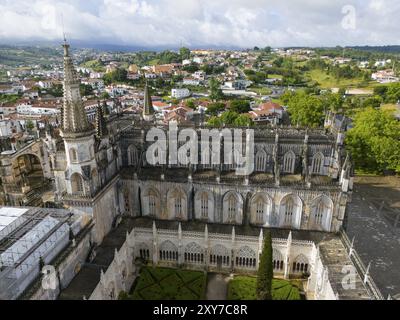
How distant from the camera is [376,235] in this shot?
1796 inches

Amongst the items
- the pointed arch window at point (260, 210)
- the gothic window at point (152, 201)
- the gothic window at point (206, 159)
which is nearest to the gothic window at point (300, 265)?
the pointed arch window at point (260, 210)

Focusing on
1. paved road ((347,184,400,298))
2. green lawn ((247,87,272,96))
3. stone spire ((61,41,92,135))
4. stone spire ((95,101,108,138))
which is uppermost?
stone spire ((61,41,92,135))

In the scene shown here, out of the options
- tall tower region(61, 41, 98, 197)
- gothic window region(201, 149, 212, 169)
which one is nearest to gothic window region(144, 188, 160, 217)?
gothic window region(201, 149, 212, 169)

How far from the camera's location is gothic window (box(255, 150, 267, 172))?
40875 millimetres

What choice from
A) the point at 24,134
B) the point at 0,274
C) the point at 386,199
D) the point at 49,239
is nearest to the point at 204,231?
the point at 49,239

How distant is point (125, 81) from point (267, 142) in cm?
16168

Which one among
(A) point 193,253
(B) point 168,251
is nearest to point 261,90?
(A) point 193,253

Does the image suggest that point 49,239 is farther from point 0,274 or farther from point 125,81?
point 125,81

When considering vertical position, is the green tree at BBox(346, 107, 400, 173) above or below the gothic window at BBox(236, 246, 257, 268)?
above

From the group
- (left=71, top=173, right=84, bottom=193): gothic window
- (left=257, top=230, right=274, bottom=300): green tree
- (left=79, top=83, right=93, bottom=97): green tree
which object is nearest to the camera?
(left=257, top=230, right=274, bottom=300): green tree

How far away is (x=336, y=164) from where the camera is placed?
39250 mm

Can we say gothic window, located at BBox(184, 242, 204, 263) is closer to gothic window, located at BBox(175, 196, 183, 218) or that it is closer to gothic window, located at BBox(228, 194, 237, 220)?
gothic window, located at BBox(175, 196, 183, 218)

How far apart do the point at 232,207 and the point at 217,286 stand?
930cm

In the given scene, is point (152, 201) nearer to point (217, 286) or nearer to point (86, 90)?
point (217, 286)
